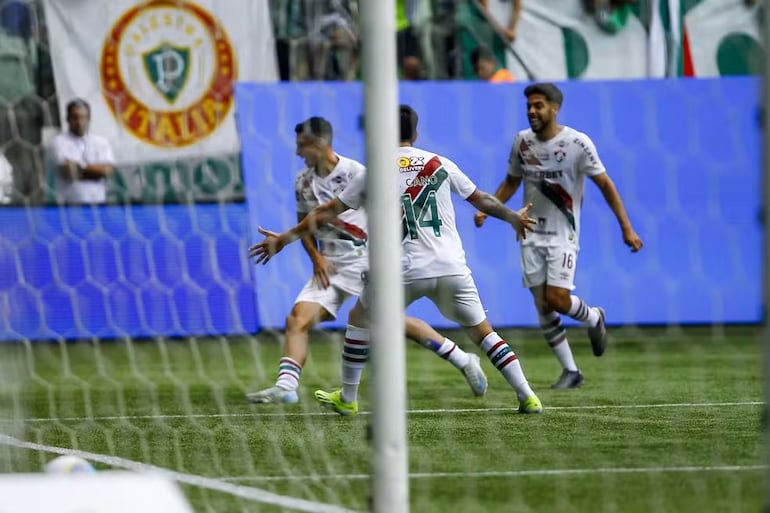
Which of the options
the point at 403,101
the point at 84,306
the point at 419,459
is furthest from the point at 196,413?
the point at 403,101

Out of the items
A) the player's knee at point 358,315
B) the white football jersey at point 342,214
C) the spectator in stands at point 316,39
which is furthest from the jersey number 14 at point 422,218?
the spectator in stands at point 316,39

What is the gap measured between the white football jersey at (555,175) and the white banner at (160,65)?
3.26 m

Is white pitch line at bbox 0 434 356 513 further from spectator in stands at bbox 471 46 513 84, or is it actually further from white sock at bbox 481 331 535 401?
spectator in stands at bbox 471 46 513 84

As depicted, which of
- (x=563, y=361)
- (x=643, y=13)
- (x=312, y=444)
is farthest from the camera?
(x=643, y=13)

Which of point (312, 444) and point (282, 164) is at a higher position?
point (282, 164)

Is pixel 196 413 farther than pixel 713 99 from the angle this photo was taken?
No

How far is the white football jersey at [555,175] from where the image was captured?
Answer: 8.92m

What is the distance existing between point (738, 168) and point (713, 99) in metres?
0.59

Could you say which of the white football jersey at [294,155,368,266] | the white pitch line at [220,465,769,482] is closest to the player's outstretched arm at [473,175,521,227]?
the white football jersey at [294,155,368,266]

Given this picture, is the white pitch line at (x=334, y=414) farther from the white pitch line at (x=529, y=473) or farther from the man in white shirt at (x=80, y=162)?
the man in white shirt at (x=80, y=162)

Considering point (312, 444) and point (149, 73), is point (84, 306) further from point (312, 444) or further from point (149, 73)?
point (312, 444)

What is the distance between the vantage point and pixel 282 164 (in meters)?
11.6

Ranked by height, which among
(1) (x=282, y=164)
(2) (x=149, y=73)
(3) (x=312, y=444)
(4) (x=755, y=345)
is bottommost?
(4) (x=755, y=345)

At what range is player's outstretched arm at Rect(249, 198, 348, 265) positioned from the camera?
6512 millimetres
